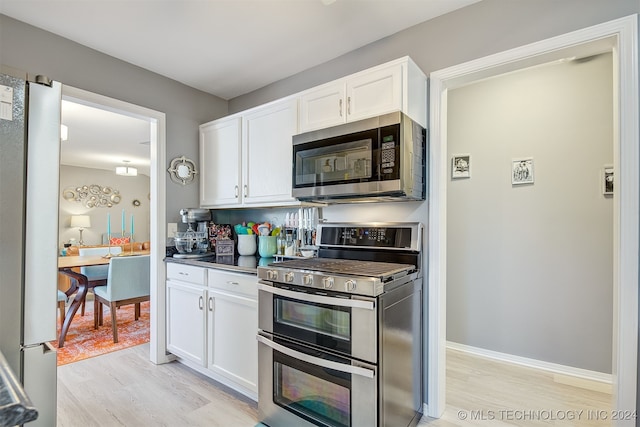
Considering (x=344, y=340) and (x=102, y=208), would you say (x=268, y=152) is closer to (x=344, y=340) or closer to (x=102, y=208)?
(x=344, y=340)

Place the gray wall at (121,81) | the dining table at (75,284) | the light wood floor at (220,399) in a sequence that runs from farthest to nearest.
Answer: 1. the dining table at (75,284)
2. the gray wall at (121,81)
3. the light wood floor at (220,399)

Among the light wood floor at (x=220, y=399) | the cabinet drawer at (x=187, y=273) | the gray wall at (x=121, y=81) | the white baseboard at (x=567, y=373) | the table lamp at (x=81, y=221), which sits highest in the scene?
the gray wall at (x=121, y=81)

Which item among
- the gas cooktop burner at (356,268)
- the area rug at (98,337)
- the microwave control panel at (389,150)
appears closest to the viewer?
the gas cooktop burner at (356,268)

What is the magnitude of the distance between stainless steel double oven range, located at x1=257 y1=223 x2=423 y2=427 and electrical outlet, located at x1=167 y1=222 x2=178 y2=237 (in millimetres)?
1355

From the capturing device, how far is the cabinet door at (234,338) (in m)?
2.07

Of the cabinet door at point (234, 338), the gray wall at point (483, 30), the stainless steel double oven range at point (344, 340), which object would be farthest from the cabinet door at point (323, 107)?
the cabinet door at point (234, 338)

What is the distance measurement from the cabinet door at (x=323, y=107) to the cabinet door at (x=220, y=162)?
77cm

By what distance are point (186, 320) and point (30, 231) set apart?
1578 mm

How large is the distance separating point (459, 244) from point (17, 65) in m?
3.49

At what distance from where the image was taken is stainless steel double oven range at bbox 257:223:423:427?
4.93 feet

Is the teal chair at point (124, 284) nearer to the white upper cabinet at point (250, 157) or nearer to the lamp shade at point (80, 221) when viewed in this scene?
the white upper cabinet at point (250, 157)

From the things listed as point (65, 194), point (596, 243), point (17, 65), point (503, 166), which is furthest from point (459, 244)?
point (65, 194)

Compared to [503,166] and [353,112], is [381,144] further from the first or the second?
[503,166]

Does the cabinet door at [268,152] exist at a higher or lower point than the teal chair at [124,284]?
higher
